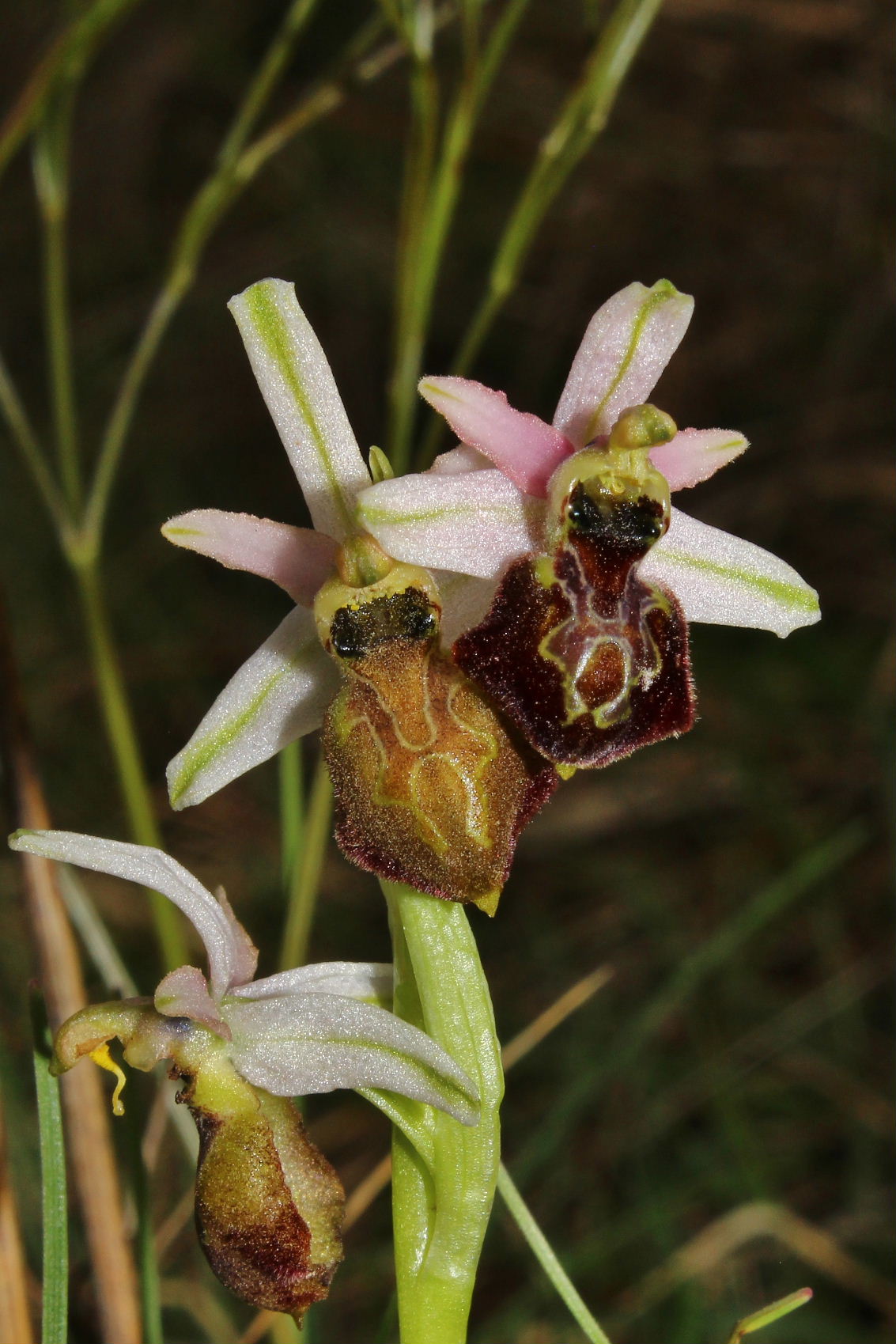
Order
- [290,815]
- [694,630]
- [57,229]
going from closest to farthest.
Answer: [290,815] < [57,229] < [694,630]

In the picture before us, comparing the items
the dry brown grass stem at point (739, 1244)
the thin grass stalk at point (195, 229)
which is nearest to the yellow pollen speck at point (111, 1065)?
the thin grass stalk at point (195, 229)

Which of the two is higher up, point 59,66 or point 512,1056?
point 59,66

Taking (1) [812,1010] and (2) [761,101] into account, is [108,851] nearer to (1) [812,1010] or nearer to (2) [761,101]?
(1) [812,1010]

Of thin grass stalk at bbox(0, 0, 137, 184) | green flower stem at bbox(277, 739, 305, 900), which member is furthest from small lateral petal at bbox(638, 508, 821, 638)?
thin grass stalk at bbox(0, 0, 137, 184)

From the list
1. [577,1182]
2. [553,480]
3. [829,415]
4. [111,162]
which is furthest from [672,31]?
[553,480]

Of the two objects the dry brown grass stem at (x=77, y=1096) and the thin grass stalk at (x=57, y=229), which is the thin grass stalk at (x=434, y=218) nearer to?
the thin grass stalk at (x=57, y=229)

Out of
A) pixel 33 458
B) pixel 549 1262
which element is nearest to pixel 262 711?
pixel 549 1262

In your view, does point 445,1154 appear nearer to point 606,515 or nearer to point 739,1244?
point 606,515
